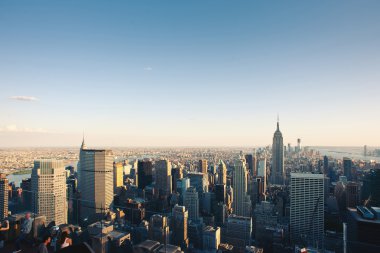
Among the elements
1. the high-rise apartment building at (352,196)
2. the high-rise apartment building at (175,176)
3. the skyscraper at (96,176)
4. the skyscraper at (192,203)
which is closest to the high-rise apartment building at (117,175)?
the skyscraper at (96,176)

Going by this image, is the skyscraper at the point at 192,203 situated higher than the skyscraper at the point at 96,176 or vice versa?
the skyscraper at the point at 96,176

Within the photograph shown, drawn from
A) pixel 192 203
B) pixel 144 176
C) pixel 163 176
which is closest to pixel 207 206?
pixel 192 203

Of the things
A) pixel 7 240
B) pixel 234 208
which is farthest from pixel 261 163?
pixel 7 240

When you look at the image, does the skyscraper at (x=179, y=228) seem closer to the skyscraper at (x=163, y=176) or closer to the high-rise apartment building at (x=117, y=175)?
the skyscraper at (x=163, y=176)

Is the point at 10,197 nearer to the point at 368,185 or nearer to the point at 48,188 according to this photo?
the point at 48,188

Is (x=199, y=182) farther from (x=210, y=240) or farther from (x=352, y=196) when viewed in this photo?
(x=210, y=240)

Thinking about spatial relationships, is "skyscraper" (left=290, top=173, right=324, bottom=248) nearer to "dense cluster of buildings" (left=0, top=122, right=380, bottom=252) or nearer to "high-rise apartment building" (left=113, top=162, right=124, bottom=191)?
"dense cluster of buildings" (left=0, top=122, right=380, bottom=252)
